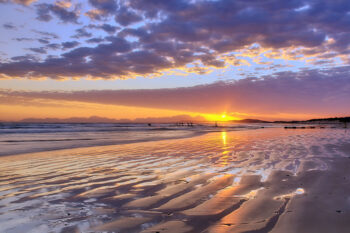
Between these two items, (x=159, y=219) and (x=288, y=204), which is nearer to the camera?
(x=159, y=219)

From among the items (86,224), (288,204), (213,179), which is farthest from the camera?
(213,179)

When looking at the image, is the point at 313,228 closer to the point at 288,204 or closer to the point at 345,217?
the point at 345,217

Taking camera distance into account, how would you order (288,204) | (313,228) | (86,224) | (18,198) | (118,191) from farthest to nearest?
1. (118,191)
2. (18,198)
3. (288,204)
4. (86,224)
5. (313,228)

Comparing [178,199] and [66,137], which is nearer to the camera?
[178,199]

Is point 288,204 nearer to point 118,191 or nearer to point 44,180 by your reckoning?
point 118,191

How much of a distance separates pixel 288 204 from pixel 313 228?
97 centimetres

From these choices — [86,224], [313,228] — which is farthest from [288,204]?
[86,224]

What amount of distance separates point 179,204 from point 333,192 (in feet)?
9.66

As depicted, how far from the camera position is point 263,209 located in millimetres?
3873

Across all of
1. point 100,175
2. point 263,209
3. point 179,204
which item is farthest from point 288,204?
point 100,175

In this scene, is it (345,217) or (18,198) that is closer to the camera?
(345,217)

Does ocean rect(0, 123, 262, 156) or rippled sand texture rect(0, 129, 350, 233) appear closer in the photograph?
rippled sand texture rect(0, 129, 350, 233)

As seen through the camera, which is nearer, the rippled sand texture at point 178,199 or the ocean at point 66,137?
the rippled sand texture at point 178,199

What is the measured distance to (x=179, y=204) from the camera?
4191 mm
